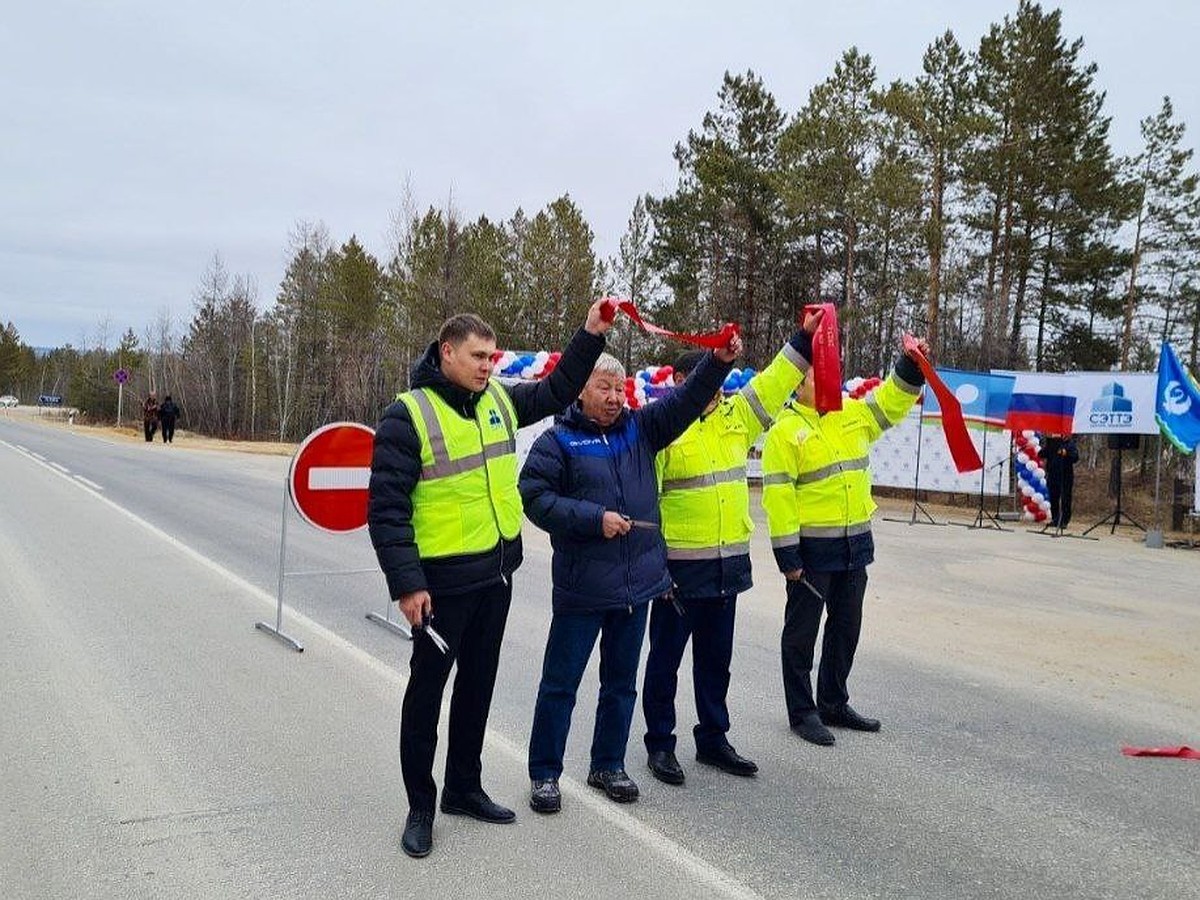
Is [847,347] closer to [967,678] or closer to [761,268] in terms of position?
[761,268]

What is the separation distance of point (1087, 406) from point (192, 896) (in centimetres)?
1593

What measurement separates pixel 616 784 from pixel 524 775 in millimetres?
510

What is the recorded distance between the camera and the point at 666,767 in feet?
14.1

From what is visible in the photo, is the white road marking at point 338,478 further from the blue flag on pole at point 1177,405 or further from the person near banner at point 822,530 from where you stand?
the blue flag on pole at point 1177,405

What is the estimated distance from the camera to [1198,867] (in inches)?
140

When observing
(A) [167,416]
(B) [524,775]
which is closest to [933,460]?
(B) [524,775]

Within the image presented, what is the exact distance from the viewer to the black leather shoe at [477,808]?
3.78 meters

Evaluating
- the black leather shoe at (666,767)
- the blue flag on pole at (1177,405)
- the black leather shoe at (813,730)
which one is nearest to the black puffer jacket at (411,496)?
the black leather shoe at (666,767)

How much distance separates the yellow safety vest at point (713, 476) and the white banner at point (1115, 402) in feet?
41.2

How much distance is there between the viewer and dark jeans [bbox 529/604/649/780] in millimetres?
3975

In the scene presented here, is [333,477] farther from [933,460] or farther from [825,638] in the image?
[933,460]

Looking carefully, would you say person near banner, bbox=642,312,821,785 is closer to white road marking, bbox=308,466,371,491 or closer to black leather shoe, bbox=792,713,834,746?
black leather shoe, bbox=792,713,834,746

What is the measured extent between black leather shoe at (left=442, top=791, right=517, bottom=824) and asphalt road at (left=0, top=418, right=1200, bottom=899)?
0.24ft

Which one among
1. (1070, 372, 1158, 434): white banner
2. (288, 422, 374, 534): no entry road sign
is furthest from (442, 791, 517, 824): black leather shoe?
(1070, 372, 1158, 434): white banner
